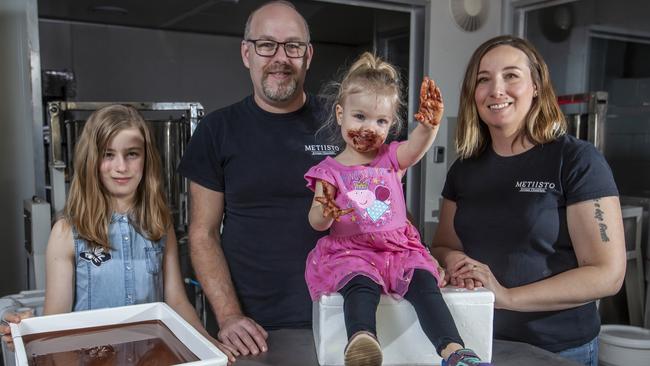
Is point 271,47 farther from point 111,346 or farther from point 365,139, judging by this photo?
point 111,346

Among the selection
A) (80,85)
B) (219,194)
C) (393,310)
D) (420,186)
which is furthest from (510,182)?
(80,85)

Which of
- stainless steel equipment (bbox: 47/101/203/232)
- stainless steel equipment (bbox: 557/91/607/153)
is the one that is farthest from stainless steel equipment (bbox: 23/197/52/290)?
stainless steel equipment (bbox: 557/91/607/153)

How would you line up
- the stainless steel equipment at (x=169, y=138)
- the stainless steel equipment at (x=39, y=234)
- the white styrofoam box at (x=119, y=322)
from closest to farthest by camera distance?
1. the white styrofoam box at (x=119, y=322)
2. the stainless steel equipment at (x=39, y=234)
3. the stainless steel equipment at (x=169, y=138)

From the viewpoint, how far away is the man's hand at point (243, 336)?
1327 millimetres

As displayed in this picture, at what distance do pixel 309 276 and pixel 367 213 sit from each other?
0.20m

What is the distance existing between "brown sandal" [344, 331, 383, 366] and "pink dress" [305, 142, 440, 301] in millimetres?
180

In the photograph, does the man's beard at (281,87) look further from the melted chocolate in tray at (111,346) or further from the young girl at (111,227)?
the melted chocolate in tray at (111,346)

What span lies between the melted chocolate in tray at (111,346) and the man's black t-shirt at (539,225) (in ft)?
2.75

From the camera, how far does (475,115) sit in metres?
1.53

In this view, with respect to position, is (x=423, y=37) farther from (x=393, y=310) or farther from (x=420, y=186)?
(x=393, y=310)

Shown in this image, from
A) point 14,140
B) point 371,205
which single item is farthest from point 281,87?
point 14,140

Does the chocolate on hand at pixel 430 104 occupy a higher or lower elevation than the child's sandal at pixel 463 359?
higher

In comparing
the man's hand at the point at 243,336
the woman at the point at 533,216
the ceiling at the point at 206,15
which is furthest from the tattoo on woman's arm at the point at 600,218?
the ceiling at the point at 206,15

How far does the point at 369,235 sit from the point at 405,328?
0.21 m
